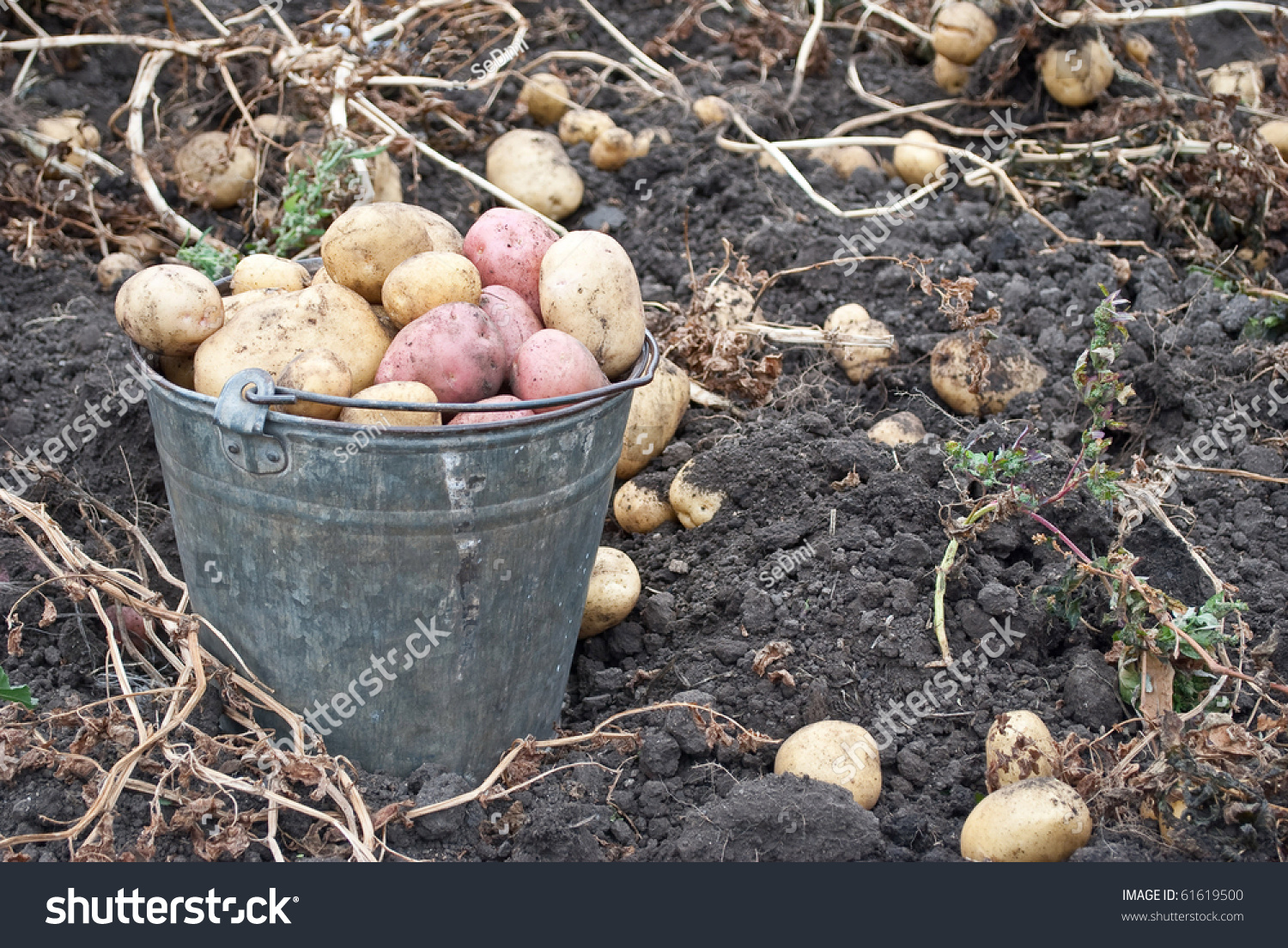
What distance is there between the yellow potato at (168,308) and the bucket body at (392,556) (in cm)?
13

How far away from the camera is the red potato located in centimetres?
220

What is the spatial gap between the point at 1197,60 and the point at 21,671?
219 inches

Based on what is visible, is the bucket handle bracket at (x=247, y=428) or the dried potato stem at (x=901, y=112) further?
the dried potato stem at (x=901, y=112)

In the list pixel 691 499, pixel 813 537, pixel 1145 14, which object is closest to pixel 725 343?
pixel 691 499

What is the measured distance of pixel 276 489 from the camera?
1.88m

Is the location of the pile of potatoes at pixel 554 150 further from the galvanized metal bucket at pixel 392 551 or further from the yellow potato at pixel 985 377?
the galvanized metal bucket at pixel 392 551

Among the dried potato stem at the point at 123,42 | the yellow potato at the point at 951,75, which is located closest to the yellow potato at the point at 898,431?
the yellow potato at the point at 951,75

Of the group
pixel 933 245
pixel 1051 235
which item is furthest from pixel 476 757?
pixel 1051 235

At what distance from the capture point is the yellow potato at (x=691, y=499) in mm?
2891

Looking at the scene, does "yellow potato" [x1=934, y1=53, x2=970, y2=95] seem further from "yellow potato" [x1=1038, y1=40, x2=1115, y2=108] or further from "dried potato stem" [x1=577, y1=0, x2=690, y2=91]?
"dried potato stem" [x1=577, y1=0, x2=690, y2=91]

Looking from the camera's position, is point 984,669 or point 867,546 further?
point 867,546

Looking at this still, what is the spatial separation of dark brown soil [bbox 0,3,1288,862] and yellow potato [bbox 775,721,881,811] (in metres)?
0.08

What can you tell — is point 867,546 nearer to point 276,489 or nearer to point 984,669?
point 984,669

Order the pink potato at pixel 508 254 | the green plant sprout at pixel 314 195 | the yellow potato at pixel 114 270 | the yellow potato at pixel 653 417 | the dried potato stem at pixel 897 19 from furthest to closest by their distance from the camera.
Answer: the dried potato stem at pixel 897 19
the yellow potato at pixel 114 270
the green plant sprout at pixel 314 195
the yellow potato at pixel 653 417
the pink potato at pixel 508 254
